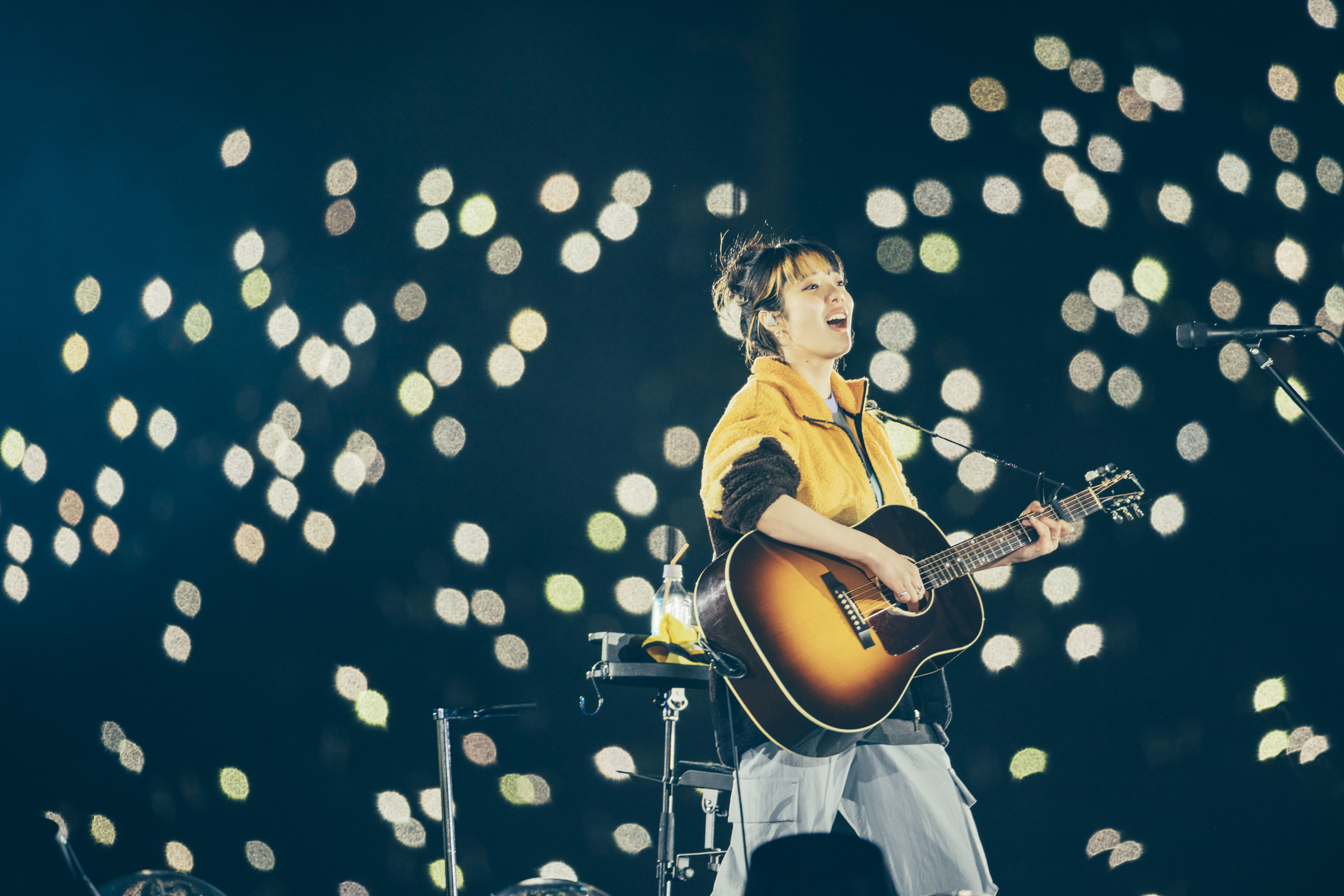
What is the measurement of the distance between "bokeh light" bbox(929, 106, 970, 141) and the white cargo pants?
5.18 ft

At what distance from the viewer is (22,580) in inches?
108

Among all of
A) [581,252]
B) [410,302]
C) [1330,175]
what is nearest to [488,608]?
[410,302]

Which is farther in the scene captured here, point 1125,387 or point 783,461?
point 1125,387

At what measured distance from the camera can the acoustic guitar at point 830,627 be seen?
1.44m

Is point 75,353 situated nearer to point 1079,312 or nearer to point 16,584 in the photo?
point 16,584

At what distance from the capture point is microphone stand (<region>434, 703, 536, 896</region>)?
1.80 meters

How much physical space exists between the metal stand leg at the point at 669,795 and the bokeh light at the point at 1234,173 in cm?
197

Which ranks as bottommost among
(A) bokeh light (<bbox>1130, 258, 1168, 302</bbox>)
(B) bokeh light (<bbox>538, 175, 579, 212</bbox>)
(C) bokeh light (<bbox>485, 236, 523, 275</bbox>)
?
(A) bokeh light (<bbox>1130, 258, 1168, 302</bbox>)

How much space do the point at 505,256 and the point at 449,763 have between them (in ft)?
4.22

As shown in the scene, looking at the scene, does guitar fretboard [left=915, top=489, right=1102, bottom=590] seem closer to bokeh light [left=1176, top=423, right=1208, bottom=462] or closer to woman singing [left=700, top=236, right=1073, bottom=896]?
woman singing [left=700, top=236, right=1073, bottom=896]

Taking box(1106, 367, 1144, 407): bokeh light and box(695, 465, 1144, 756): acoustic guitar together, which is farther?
box(1106, 367, 1144, 407): bokeh light

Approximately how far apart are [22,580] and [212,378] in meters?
0.91

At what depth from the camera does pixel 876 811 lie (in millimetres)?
1495

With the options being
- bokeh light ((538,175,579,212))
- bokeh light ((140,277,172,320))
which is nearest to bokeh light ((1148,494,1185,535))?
bokeh light ((538,175,579,212))
